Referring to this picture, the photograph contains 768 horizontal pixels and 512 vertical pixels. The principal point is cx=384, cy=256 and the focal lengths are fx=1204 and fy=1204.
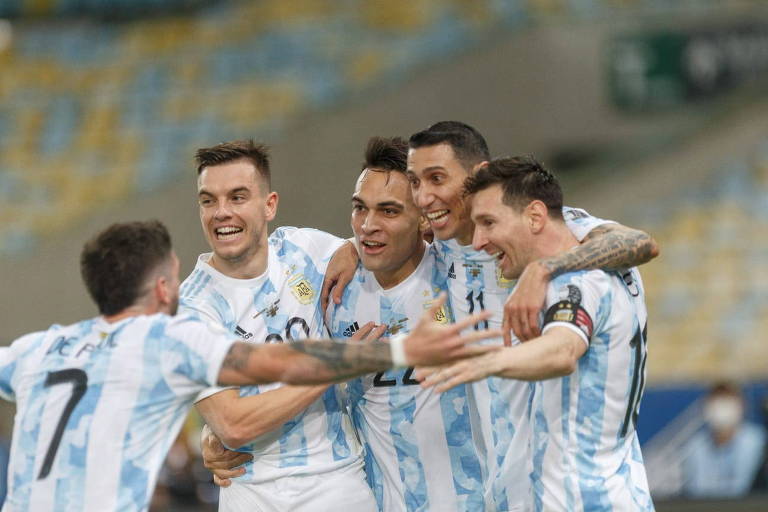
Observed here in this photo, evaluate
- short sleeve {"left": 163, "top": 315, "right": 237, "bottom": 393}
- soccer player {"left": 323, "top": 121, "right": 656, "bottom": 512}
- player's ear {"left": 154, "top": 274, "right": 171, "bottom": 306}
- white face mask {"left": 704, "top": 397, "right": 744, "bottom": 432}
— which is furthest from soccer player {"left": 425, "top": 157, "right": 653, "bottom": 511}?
white face mask {"left": 704, "top": 397, "right": 744, "bottom": 432}

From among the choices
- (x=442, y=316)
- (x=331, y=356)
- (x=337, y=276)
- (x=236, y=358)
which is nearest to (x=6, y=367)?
(x=236, y=358)

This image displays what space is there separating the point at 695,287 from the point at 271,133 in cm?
514

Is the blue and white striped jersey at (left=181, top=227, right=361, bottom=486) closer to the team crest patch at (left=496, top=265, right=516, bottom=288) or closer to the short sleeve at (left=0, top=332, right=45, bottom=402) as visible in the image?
the team crest patch at (left=496, top=265, right=516, bottom=288)

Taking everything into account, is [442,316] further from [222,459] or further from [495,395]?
[222,459]

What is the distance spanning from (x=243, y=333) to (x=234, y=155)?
2.78 ft

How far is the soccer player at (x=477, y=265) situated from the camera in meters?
5.29

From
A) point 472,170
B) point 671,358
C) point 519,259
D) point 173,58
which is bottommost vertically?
point 671,358

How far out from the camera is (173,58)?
15719 mm

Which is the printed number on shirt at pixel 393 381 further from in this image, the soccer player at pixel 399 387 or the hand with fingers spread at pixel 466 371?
the hand with fingers spread at pixel 466 371

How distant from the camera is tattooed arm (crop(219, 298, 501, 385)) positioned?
164 inches

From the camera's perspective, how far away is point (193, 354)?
4.22 m

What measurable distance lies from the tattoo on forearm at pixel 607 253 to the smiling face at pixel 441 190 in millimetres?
765

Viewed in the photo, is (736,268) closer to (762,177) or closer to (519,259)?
(762,177)

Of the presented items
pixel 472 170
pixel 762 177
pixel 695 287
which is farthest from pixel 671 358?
pixel 472 170
